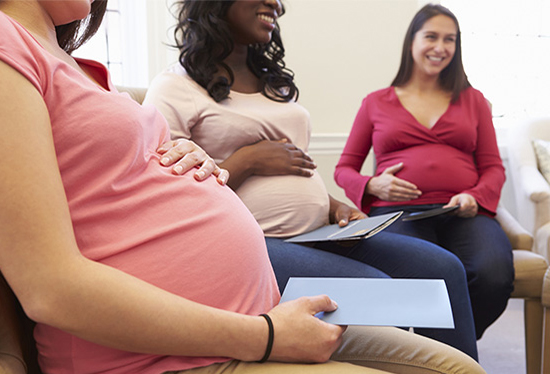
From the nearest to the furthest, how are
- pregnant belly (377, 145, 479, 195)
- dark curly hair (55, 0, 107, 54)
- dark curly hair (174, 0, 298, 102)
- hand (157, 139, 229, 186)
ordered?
hand (157, 139, 229, 186)
dark curly hair (55, 0, 107, 54)
dark curly hair (174, 0, 298, 102)
pregnant belly (377, 145, 479, 195)

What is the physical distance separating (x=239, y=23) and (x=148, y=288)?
3.69ft

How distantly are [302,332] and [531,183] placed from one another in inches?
81.4

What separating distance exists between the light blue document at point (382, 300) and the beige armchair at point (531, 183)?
154cm

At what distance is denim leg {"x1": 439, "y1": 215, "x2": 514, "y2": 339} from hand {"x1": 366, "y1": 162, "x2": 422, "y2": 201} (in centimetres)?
21

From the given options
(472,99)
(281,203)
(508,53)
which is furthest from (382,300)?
(508,53)

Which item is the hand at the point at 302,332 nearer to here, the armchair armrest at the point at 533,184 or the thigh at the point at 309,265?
the thigh at the point at 309,265

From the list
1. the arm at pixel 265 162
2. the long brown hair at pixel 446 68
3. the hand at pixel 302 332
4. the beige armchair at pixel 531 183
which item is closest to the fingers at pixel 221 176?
the hand at pixel 302 332

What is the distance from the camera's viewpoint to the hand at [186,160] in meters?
0.81

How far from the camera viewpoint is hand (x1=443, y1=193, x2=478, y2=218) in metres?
1.92

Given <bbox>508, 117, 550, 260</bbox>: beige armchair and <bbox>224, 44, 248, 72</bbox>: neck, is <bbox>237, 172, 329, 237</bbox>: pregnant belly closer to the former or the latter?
<bbox>224, 44, 248, 72</bbox>: neck

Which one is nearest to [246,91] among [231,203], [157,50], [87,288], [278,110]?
[278,110]

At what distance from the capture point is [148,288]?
656 millimetres

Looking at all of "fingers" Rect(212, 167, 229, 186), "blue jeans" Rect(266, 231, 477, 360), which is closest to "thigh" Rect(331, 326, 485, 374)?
"fingers" Rect(212, 167, 229, 186)

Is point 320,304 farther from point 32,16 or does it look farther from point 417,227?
point 417,227
